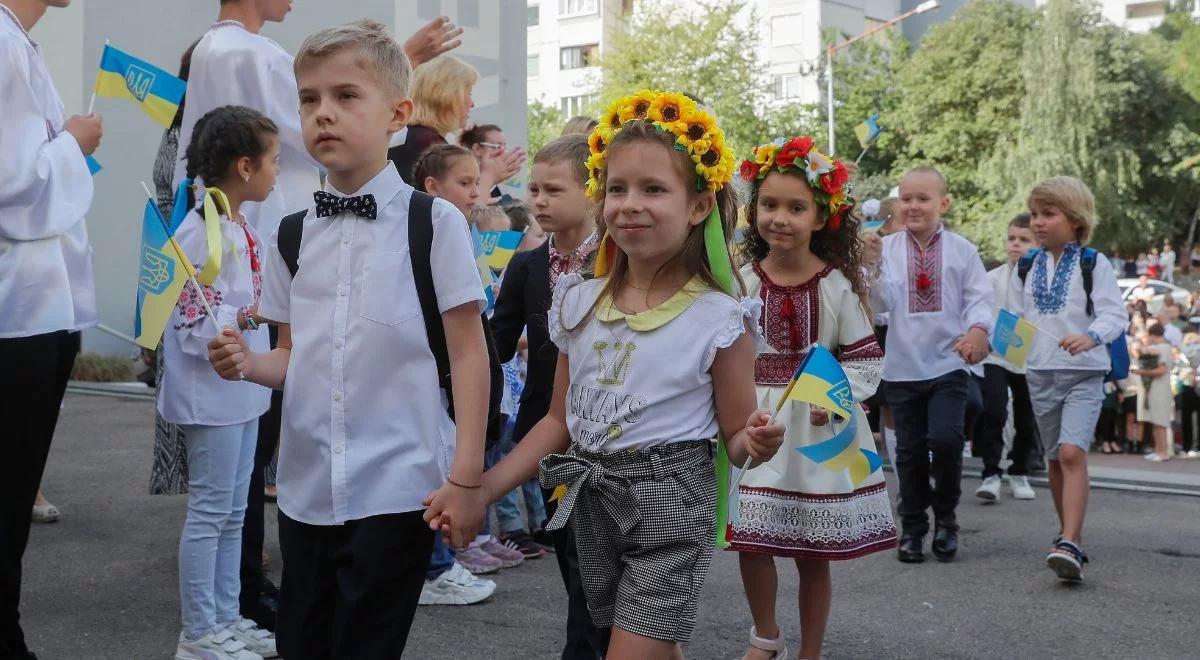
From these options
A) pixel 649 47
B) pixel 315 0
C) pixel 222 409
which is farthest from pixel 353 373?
pixel 649 47

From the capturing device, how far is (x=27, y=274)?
3.64 m

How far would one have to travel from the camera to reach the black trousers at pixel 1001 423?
8789 millimetres

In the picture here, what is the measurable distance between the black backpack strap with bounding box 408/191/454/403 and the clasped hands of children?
0.88 feet

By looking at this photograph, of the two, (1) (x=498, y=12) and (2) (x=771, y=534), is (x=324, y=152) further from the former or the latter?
(1) (x=498, y=12)

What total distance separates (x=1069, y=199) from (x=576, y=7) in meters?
56.5

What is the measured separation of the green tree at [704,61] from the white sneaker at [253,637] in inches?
1453

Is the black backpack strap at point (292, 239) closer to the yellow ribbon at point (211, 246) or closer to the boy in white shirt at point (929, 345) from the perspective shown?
the yellow ribbon at point (211, 246)

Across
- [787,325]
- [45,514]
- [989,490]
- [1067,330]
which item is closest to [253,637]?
[787,325]

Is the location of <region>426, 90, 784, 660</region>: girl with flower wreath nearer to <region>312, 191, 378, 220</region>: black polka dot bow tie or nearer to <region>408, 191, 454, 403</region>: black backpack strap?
<region>408, 191, 454, 403</region>: black backpack strap

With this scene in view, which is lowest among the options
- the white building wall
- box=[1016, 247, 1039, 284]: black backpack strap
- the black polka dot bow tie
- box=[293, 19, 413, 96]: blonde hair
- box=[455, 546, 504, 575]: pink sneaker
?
box=[455, 546, 504, 575]: pink sneaker

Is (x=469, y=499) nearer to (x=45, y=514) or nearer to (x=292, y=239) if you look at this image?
(x=292, y=239)

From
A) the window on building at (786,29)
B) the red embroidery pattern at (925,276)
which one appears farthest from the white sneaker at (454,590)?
the window on building at (786,29)

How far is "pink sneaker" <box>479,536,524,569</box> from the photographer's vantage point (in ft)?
19.8

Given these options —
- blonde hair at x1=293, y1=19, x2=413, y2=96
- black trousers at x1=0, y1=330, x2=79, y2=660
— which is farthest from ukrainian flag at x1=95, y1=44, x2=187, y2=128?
blonde hair at x1=293, y1=19, x2=413, y2=96
